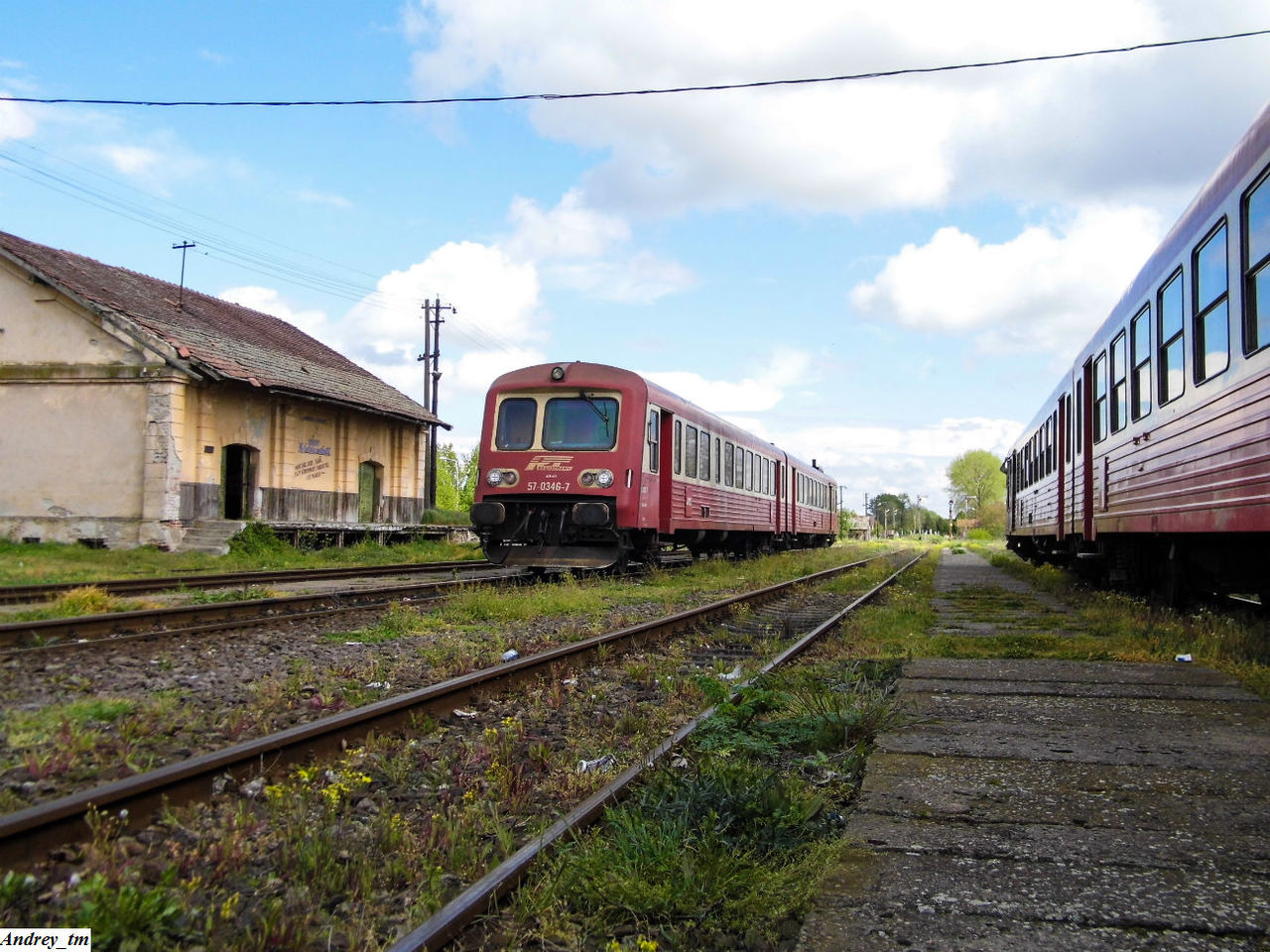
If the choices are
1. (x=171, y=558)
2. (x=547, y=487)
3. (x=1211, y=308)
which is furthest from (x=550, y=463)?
(x=1211, y=308)

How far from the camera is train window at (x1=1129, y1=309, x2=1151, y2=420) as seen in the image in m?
8.60

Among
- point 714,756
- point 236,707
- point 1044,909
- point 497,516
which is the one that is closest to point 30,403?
point 497,516

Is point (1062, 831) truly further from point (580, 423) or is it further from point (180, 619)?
point (580, 423)

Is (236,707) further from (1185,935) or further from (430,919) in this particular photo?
(1185,935)

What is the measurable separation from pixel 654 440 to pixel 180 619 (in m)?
7.18

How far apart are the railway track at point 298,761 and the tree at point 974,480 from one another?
321 ft

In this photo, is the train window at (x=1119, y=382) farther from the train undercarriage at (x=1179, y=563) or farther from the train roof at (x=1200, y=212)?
the train undercarriage at (x=1179, y=563)

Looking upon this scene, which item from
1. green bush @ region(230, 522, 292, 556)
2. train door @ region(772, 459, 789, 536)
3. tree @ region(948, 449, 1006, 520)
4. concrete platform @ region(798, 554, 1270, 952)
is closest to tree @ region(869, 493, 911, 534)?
tree @ region(948, 449, 1006, 520)

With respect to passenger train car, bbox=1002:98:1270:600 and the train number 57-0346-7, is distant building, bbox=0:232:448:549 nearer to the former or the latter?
the train number 57-0346-7

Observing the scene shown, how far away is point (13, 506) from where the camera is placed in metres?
18.5

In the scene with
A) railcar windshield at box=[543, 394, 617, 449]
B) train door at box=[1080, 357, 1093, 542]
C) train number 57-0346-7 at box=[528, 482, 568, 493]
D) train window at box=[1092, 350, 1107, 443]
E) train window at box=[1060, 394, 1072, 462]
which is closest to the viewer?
train window at box=[1092, 350, 1107, 443]

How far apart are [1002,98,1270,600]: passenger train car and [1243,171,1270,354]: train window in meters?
0.01

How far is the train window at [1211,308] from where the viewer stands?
6.27 metres

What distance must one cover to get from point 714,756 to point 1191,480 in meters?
4.73
